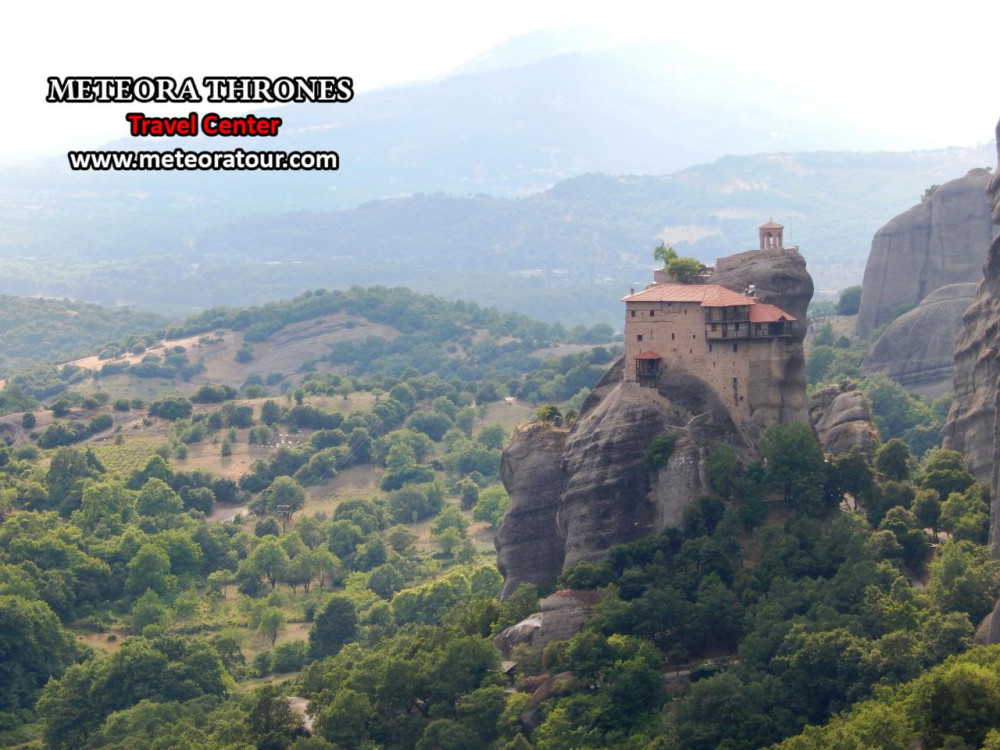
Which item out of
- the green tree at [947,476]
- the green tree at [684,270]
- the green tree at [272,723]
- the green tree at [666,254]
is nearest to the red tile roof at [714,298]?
the green tree at [684,270]

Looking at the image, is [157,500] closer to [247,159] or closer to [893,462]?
[247,159]

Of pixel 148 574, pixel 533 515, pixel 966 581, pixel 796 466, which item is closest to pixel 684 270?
pixel 796 466

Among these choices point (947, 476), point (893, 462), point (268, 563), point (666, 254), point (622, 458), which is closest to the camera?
point (622, 458)

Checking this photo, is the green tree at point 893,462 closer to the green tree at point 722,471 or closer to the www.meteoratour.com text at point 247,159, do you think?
the green tree at point 722,471

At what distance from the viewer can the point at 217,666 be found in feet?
349

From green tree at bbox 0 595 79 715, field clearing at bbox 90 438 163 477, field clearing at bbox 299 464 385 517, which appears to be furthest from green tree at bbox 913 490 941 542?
field clearing at bbox 90 438 163 477

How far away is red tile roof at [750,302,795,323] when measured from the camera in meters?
89.4

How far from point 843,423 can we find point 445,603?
31.4 m

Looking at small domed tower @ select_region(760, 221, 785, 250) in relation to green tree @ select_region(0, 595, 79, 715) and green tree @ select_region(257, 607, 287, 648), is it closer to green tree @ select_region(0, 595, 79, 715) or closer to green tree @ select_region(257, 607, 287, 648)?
green tree @ select_region(257, 607, 287, 648)

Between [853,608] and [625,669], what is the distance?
894cm

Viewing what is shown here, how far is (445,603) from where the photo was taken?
120 metres

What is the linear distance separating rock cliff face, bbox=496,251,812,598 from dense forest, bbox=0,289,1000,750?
1107 millimetres

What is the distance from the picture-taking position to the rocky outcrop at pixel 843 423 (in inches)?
3743

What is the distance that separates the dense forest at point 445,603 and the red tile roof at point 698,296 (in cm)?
590
